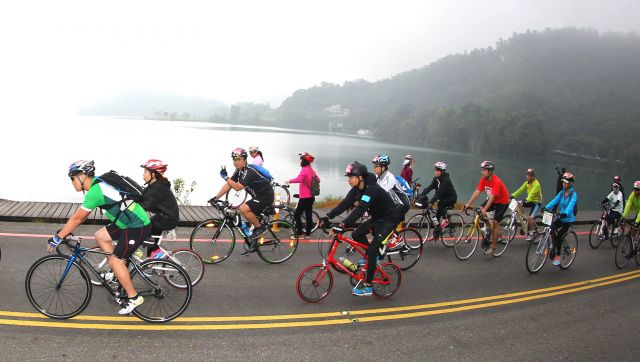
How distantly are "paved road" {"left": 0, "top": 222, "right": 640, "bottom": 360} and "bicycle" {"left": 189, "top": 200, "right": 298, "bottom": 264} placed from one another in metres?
0.25

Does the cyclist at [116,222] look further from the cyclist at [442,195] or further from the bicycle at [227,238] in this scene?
the cyclist at [442,195]

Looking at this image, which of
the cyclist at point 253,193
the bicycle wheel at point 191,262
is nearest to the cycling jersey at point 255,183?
the cyclist at point 253,193

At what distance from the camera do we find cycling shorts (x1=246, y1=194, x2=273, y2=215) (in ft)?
27.6

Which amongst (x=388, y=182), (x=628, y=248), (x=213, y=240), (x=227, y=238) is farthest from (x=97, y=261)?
(x=628, y=248)

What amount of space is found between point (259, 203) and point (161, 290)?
2.96 meters

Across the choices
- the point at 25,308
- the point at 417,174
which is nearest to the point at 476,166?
the point at 417,174

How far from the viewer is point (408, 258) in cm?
898

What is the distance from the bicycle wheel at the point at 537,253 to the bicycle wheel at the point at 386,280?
363cm

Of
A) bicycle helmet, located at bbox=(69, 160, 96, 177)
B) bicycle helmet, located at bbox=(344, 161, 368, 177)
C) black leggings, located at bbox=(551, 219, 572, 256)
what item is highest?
bicycle helmet, located at bbox=(344, 161, 368, 177)

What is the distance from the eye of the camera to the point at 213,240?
26.9 ft

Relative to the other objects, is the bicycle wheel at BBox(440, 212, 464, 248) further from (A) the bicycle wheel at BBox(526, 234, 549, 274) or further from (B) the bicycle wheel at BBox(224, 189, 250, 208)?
(B) the bicycle wheel at BBox(224, 189, 250, 208)

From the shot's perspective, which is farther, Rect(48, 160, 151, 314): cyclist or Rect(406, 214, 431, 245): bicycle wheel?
Rect(406, 214, 431, 245): bicycle wheel

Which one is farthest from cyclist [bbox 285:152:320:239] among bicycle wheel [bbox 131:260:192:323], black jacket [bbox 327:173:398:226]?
bicycle wheel [bbox 131:260:192:323]

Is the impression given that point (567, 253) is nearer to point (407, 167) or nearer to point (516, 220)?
point (516, 220)
